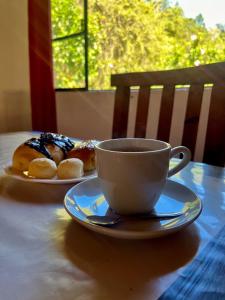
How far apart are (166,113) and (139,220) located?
26.4 inches

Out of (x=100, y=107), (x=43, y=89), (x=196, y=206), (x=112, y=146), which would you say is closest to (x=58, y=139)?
(x=112, y=146)

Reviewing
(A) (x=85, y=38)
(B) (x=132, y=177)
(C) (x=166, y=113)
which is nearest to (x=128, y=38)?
(A) (x=85, y=38)

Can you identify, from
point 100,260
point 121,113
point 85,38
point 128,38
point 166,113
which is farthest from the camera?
point 85,38

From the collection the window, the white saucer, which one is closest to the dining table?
the white saucer

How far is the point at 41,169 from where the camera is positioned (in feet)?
1.87

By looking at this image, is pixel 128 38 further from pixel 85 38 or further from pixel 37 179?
pixel 37 179

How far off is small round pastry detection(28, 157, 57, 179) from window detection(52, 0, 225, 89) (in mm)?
1411

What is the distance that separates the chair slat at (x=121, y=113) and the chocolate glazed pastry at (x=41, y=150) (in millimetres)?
393

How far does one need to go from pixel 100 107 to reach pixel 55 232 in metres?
1.68

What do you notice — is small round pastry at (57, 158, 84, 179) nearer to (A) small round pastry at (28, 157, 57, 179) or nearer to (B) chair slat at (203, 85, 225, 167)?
(A) small round pastry at (28, 157, 57, 179)

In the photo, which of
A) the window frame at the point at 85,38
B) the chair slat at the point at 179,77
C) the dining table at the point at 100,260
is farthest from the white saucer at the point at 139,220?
the window frame at the point at 85,38

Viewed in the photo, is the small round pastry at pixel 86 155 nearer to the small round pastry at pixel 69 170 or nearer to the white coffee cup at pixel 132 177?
the small round pastry at pixel 69 170

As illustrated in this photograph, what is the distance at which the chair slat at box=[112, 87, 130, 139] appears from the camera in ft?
3.65

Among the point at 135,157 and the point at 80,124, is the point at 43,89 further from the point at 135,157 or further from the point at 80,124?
the point at 135,157
